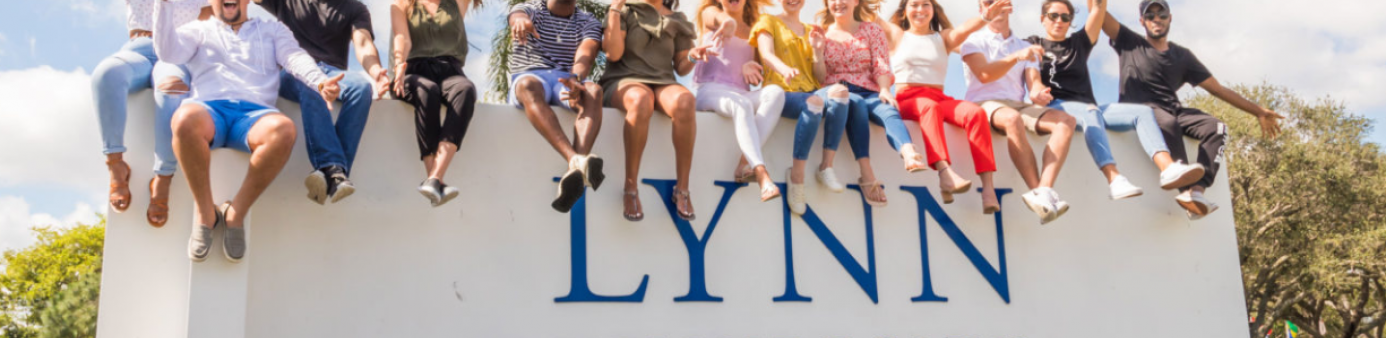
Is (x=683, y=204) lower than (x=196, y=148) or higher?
lower

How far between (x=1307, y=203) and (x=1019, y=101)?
1199cm

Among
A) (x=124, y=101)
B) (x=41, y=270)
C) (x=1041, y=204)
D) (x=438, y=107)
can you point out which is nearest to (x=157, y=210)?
(x=124, y=101)

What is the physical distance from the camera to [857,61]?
201 inches

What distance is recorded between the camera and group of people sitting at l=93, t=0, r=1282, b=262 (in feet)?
12.2

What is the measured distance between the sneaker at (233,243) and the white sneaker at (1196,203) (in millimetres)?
4298

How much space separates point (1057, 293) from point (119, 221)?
4.08m

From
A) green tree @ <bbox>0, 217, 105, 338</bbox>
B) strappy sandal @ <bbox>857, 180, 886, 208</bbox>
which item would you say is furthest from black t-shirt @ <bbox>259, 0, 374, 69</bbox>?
green tree @ <bbox>0, 217, 105, 338</bbox>

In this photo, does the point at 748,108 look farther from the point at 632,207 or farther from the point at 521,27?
the point at 521,27

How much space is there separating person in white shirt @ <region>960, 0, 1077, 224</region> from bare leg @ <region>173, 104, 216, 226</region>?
11.0 feet

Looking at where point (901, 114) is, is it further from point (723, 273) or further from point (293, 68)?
point (293, 68)

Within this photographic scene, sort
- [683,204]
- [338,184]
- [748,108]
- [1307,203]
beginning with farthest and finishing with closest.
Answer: [1307,203] → [748,108] → [683,204] → [338,184]

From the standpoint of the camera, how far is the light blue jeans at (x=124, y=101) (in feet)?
12.0

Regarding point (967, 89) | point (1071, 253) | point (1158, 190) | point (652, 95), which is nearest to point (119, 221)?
point (652, 95)

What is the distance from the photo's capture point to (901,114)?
203 inches
